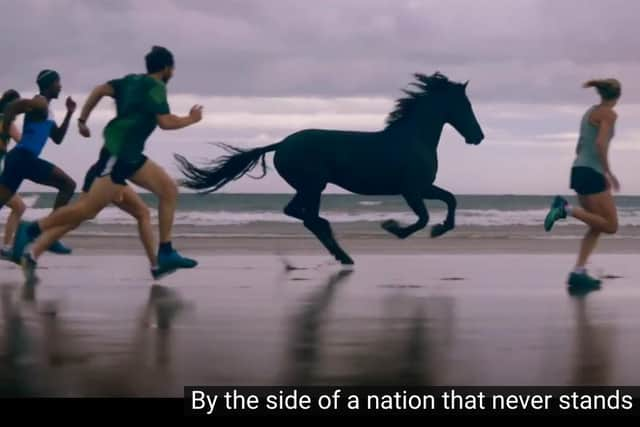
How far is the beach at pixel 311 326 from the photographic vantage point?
19.6ft

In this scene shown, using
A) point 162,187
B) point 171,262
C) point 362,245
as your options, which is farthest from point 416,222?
point 362,245

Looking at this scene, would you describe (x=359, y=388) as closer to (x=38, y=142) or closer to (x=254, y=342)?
(x=254, y=342)

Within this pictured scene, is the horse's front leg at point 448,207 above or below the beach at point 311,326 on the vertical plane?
above

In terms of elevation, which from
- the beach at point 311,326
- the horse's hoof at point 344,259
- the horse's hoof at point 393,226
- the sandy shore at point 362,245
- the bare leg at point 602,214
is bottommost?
the sandy shore at point 362,245

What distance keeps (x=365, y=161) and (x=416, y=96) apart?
832 millimetres

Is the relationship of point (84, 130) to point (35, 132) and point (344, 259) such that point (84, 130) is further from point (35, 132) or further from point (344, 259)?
point (344, 259)

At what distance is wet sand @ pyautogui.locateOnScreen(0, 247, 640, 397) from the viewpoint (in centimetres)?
597

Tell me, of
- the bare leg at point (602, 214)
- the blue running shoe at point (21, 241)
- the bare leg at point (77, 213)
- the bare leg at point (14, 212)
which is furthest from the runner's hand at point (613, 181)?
the bare leg at point (14, 212)

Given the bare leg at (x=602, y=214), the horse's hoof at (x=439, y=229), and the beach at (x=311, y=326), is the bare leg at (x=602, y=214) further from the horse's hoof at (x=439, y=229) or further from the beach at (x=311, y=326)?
the horse's hoof at (x=439, y=229)

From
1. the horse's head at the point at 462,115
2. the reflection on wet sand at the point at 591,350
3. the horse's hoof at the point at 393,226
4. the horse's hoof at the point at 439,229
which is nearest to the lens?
the reflection on wet sand at the point at 591,350

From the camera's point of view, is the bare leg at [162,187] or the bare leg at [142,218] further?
the bare leg at [142,218]

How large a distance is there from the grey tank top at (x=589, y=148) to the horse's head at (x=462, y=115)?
294 cm

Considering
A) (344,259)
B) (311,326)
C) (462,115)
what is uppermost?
(462,115)

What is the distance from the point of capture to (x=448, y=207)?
44.0 ft
